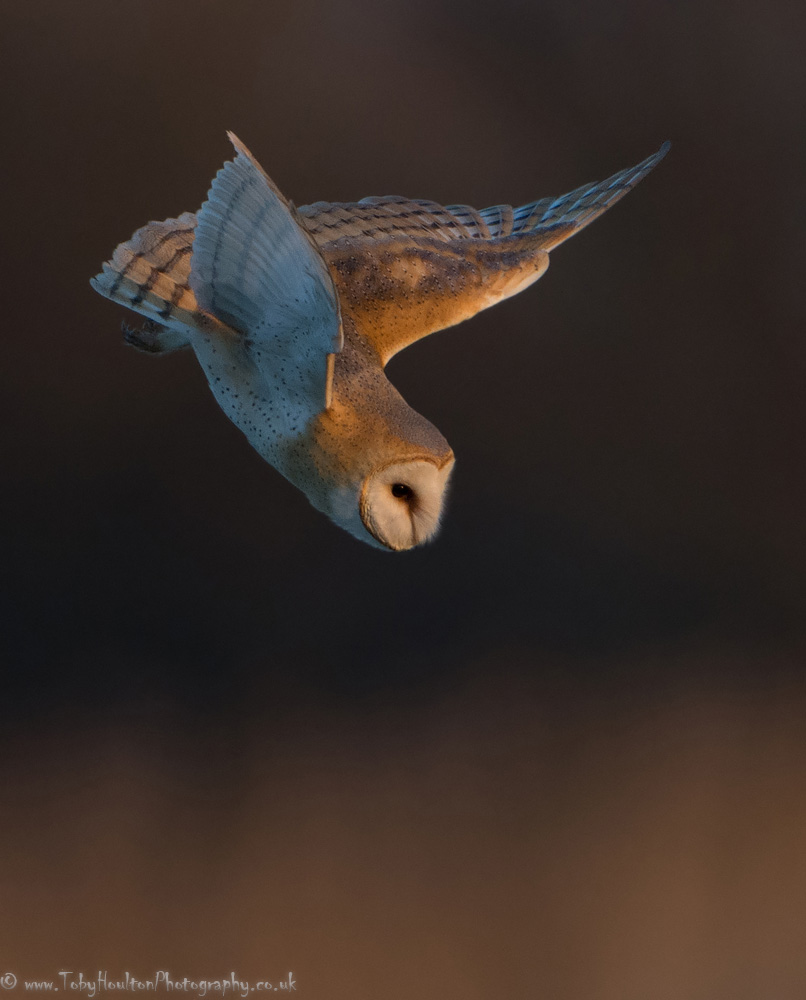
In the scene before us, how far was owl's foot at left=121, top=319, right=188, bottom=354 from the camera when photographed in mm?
1278

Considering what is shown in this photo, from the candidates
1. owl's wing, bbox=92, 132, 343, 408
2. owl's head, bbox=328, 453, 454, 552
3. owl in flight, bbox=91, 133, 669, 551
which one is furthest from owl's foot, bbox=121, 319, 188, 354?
owl's head, bbox=328, 453, 454, 552

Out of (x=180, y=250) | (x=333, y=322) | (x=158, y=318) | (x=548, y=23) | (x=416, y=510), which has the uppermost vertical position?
(x=548, y=23)

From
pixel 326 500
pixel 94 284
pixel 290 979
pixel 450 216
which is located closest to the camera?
pixel 326 500

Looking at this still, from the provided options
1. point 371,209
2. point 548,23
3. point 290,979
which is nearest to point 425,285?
point 371,209

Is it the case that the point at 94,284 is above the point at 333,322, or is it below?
above

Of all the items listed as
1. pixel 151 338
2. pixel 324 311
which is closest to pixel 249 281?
pixel 324 311

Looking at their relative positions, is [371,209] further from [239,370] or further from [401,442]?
[401,442]

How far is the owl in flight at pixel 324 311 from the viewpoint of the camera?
817 millimetres

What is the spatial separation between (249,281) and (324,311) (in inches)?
5.0

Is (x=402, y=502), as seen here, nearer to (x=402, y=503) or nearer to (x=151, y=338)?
(x=402, y=503)

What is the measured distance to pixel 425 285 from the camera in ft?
3.64

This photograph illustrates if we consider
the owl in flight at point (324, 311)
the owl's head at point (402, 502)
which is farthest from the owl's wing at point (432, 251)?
the owl's head at point (402, 502)

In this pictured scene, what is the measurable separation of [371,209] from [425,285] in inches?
9.5

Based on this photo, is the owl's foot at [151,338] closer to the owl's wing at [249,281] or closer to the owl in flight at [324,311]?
the owl in flight at [324,311]
